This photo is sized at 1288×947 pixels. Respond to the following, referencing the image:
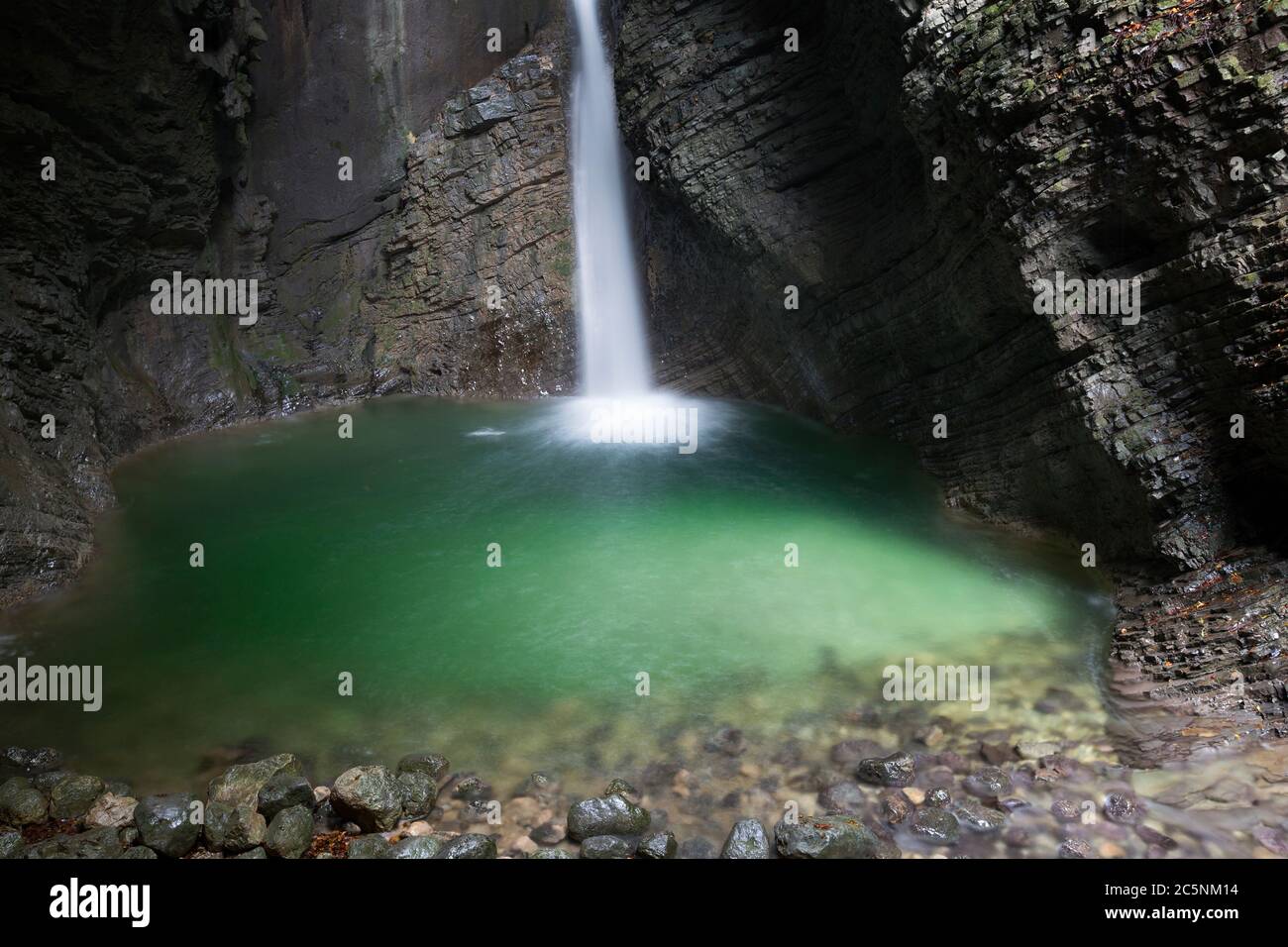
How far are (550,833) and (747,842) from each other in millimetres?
1319

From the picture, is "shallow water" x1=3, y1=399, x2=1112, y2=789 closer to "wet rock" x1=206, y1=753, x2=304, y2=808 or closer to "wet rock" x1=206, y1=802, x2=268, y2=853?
Result: "wet rock" x1=206, y1=753, x2=304, y2=808

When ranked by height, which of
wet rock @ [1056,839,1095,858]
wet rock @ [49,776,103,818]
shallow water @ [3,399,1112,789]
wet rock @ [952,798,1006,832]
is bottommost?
wet rock @ [1056,839,1095,858]

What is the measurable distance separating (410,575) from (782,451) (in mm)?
6555

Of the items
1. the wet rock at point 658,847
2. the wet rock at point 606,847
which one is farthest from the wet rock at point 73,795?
the wet rock at point 658,847

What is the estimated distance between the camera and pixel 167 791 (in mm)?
6336

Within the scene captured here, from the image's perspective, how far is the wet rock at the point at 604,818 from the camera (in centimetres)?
571

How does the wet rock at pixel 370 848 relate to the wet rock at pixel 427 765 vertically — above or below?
below

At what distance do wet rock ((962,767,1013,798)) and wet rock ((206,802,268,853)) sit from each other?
4.52 meters

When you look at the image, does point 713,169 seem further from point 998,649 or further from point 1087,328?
point 998,649

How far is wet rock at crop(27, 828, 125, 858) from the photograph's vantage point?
17.7ft

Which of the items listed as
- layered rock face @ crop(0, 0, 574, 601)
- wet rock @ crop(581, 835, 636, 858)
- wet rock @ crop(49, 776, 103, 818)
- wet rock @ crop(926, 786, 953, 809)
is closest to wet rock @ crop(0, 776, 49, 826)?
wet rock @ crop(49, 776, 103, 818)

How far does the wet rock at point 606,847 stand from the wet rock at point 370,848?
1.22m

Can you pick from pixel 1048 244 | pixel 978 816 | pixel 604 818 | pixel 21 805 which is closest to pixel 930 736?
pixel 978 816

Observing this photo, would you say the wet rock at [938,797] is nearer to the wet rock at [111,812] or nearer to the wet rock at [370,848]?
the wet rock at [370,848]
